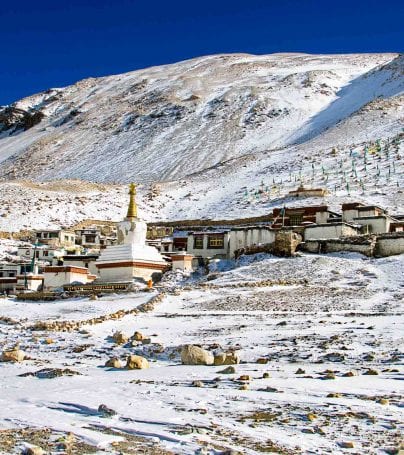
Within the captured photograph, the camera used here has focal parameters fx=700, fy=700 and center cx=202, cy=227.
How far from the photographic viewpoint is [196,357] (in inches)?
511

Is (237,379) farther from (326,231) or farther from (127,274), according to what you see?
(326,231)

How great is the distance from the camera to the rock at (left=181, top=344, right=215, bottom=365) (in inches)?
509

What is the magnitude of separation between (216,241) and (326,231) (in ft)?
26.1

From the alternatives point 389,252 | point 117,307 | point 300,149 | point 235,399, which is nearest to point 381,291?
point 389,252

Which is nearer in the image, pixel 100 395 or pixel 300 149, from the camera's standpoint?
pixel 100 395

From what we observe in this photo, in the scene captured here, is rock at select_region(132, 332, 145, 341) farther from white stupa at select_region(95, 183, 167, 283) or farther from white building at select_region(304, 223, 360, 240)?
white building at select_region(304, 223, 360, 240)

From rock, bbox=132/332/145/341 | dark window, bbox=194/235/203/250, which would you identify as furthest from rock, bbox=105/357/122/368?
dark window, bbox=194/235/203/250

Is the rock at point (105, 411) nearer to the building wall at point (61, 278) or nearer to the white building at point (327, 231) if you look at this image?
the white building at point (327, 231)

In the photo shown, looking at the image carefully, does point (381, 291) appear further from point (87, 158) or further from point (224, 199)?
point (87, 158)

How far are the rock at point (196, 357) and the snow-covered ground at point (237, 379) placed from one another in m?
0.25

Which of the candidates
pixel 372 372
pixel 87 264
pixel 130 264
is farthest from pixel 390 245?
pixel 372 372

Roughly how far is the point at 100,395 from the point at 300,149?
7621 cm

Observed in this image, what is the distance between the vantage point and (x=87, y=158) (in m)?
120

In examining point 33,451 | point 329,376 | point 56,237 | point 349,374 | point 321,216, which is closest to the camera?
point 33,451
